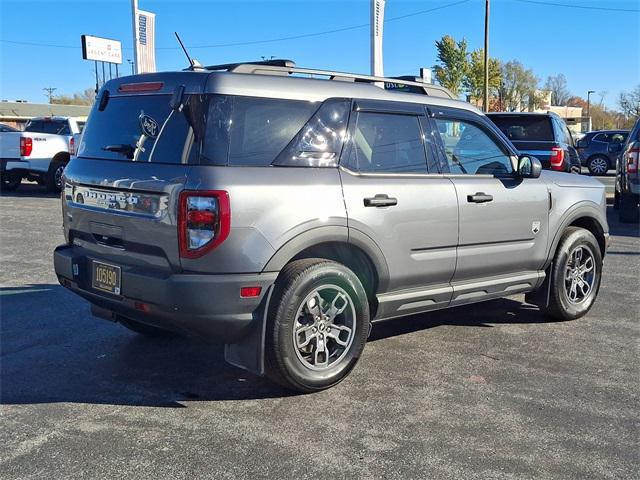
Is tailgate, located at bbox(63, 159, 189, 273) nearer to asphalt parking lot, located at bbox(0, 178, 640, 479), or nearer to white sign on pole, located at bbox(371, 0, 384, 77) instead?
asphalt parking lot, located at bbox(0, 178, 640, 479)

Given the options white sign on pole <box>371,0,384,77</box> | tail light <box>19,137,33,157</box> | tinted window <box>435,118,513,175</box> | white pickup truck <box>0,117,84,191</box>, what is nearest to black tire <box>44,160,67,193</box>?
white pickup truck <box>0,117,84,191</box>

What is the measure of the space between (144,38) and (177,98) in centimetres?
1801

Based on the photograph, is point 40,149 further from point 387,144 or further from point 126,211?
point 387,144

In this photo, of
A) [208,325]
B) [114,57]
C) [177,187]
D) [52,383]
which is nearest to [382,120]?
[177,187]

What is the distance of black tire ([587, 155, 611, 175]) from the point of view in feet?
76.4

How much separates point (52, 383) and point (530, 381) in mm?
3121

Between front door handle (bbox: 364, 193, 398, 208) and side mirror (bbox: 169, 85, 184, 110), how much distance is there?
4.23 feet

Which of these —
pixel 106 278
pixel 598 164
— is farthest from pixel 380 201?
pixel 598 164

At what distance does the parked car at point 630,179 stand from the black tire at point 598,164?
12.3 meters

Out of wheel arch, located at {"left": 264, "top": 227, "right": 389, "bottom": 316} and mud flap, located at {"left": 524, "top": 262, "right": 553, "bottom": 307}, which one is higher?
wheel arch, located at {"left": 264, "top": 227, "right": 389, "bottom": 316}

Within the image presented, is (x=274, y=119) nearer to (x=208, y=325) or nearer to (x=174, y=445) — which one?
(x=208, y=325)

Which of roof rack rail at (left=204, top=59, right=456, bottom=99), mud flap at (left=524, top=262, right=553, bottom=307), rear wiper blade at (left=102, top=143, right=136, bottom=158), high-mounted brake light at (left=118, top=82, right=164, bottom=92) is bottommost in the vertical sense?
mud flap at (left=524, top=262, right=553, bottom=307)

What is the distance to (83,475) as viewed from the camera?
9.88ft

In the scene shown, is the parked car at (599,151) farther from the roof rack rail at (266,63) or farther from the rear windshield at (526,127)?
the roof rack rail at (266,63)
